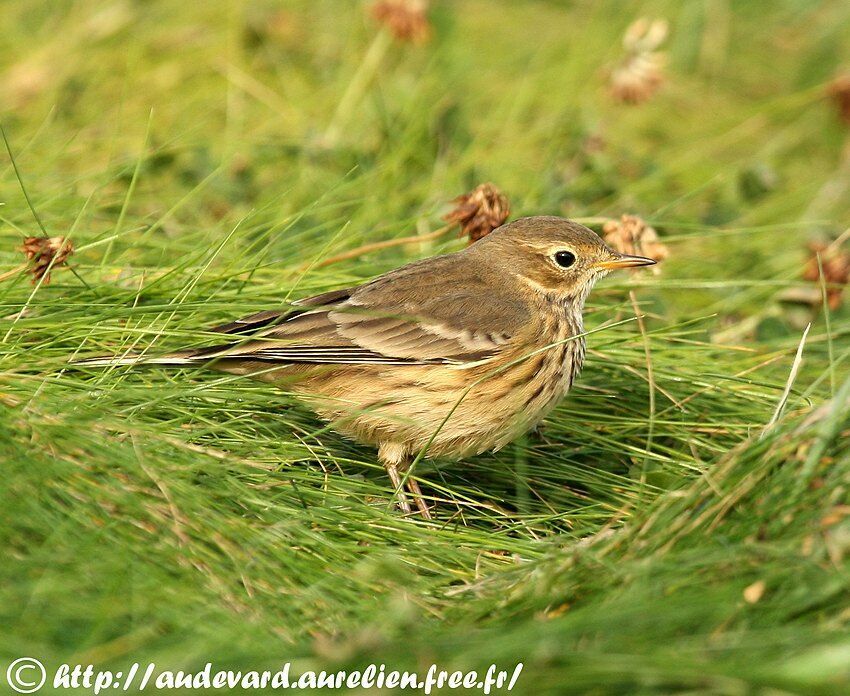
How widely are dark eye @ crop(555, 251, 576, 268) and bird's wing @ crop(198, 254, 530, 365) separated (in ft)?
0.93

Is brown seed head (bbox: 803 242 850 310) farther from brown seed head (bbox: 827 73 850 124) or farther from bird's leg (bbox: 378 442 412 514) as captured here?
brown seed head (bbox: 827 73 850 124)

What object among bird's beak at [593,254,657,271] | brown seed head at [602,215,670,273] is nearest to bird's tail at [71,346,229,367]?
bird's beak at [593,254,657,271]

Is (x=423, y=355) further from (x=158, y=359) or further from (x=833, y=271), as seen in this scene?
(x=833, y=271)

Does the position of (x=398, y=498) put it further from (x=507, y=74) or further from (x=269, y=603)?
(x=507, y=74)

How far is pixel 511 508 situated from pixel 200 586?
5.91 ft

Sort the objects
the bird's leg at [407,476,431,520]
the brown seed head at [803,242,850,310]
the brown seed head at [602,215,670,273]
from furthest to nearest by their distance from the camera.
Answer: the brown seed head at [803,242,850,310], the brown seed head at [602,215,670,273], the bird's leg at [407,476,431,520]

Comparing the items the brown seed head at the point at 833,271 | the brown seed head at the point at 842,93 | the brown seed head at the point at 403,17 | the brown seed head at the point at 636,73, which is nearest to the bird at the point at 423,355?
the brown seed head at the point at 833,271

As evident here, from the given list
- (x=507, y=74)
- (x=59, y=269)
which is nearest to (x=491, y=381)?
(x=59, y=269)

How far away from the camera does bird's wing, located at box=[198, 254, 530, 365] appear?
4807mm

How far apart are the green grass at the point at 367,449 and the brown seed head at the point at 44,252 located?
0.42ft

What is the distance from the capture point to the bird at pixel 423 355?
Answer: 4750 millimetres

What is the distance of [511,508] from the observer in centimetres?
489

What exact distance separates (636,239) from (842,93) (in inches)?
148

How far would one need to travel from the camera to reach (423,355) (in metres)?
4.94
